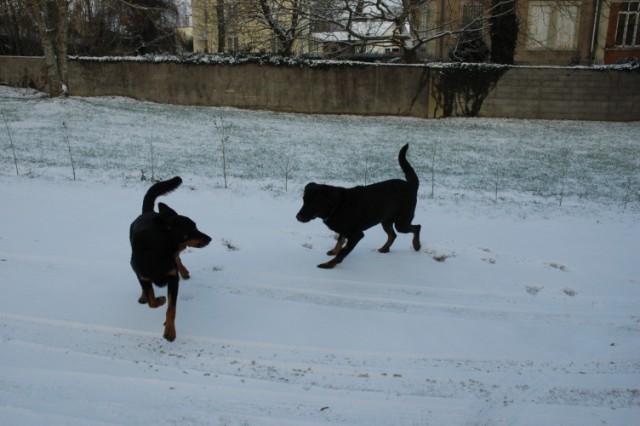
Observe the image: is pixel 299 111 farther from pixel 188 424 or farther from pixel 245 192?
pixel 188 424

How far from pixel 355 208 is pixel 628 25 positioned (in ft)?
95.5

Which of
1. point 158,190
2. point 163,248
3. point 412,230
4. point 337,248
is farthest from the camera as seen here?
point 412,230

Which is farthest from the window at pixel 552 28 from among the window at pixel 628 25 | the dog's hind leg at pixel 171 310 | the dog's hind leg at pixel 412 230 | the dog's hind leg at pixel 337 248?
the dog's hind leg at pixel 171 310

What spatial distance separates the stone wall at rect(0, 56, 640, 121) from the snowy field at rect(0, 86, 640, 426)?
33.0ft

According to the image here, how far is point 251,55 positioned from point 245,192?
42.2ft

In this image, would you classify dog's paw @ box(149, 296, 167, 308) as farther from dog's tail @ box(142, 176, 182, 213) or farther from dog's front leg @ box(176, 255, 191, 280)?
dog's tail @ box(142, 176, 182, 213)

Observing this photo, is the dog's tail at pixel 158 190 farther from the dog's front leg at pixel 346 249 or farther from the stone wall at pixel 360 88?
the stone wall at pixel 360 88

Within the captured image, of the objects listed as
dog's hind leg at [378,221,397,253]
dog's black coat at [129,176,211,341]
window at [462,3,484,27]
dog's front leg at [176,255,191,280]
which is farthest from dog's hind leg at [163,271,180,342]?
window at [462,3,484,27]

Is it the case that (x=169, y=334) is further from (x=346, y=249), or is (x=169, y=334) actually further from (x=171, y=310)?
(x=346, y=249)

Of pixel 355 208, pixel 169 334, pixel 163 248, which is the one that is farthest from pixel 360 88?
pixel 169 334

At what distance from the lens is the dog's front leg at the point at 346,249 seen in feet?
14.1

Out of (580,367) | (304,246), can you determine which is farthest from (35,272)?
(580,367)

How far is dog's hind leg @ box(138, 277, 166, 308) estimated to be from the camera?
332 cm

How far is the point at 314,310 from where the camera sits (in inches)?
143
